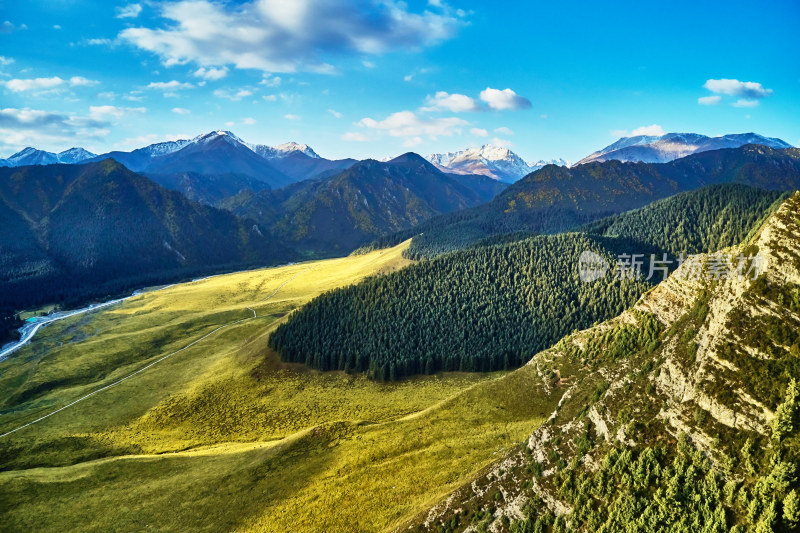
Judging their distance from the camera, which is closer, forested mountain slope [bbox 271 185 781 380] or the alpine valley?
the alpine valley

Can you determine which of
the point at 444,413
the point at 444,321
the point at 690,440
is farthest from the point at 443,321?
the point at 690,440

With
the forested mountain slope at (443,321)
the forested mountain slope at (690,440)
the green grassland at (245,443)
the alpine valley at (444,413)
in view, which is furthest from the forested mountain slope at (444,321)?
the forested mountain slope at (690,440)

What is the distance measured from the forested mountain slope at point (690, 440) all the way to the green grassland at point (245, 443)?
57.2 ft

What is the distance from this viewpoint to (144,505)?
78.6 m

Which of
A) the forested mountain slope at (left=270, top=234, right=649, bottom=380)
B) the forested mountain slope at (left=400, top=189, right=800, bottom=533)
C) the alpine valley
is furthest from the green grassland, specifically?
the forested mountain slope at (left=400, top=189, right=800, bottom=533)

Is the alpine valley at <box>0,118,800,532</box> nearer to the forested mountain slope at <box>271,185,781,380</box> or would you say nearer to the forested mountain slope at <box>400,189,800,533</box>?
the forested mountain slope at <box>400,189,800,533</box>

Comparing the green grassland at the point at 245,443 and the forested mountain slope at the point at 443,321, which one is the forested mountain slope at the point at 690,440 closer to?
the green grassland at the point at 245,443

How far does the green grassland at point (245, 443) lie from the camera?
73.5 meters

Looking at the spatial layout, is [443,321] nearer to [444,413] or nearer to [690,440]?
[444,413]

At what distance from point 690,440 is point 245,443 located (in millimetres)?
94518

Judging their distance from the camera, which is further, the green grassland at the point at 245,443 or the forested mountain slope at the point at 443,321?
the forested mountain slope at the point at 443,321

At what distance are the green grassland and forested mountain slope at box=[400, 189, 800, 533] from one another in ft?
57.2

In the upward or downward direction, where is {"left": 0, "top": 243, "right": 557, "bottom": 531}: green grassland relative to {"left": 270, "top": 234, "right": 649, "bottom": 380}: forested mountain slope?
downward

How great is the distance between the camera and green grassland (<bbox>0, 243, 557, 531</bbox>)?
73500mm
